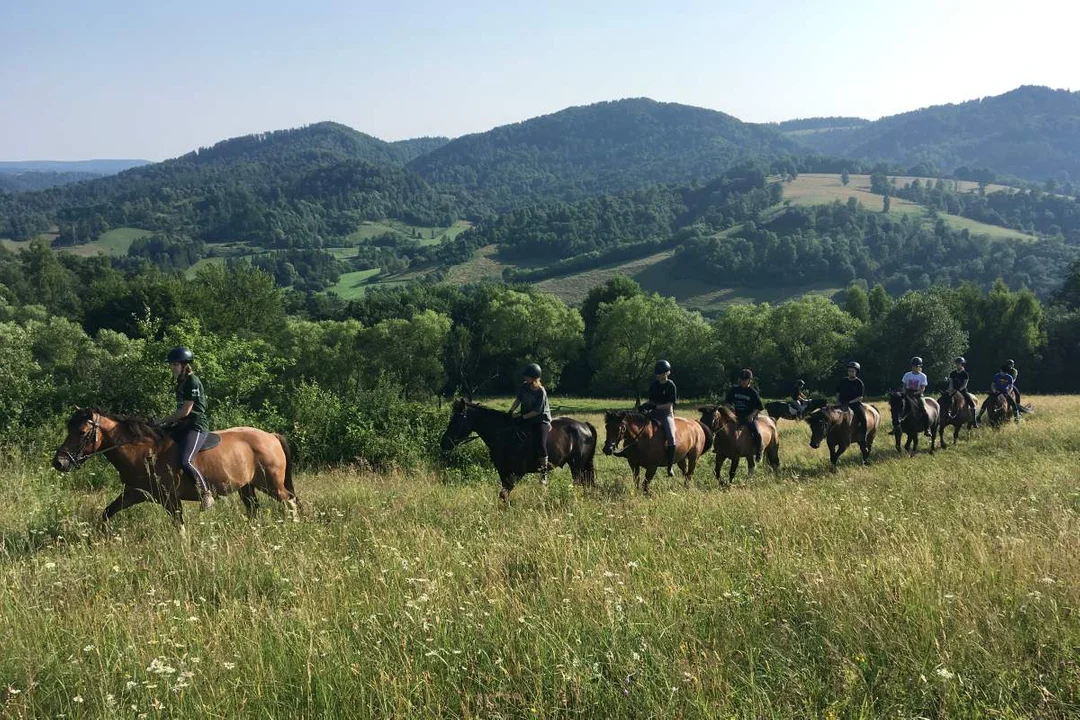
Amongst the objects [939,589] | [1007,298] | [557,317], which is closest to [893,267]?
[1007,298]

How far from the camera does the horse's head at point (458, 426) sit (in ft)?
37.9

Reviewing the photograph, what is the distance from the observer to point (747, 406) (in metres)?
14.9

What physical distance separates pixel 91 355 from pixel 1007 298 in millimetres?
84974

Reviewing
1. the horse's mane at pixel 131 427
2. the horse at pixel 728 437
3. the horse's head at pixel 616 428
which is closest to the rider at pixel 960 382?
the horse at pixel 728 437

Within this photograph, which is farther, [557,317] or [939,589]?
[557,317]

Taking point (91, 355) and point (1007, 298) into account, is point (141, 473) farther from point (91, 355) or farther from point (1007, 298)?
point (1007, 298)

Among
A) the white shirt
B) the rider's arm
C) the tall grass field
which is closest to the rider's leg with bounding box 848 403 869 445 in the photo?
the white shirt

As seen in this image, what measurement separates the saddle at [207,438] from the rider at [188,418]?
0.04ft

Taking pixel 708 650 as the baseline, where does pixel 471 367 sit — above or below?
→ below

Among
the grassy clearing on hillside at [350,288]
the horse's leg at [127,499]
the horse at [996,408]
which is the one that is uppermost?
the horse's leg at [127,499]

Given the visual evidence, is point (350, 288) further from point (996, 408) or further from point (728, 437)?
point (728, 437)

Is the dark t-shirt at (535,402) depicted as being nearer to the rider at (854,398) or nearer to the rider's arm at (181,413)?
the rider's arm at (181,413)

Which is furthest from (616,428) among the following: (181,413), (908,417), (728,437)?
(908,417)

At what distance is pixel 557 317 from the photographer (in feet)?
242
